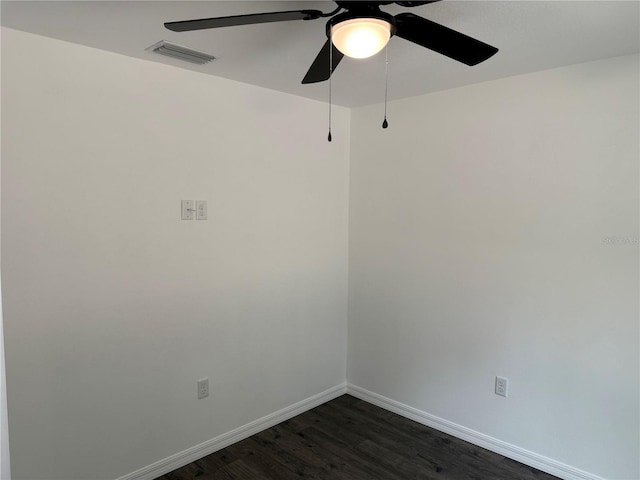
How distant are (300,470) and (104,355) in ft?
4.20

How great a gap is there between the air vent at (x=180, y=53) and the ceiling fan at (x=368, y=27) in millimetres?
745

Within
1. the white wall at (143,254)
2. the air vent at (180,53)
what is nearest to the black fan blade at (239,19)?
the air vent at (180,53)

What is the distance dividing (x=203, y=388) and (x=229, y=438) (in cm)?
42

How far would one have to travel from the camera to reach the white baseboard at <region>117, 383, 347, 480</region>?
2396 millimetres

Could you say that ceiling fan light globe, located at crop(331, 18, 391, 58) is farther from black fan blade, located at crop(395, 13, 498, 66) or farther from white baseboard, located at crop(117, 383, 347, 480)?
white baseboard, located at crop(117, 383, 347, 480)

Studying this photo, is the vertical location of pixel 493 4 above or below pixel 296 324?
above

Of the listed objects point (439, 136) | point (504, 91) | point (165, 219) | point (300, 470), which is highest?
point (504, 91)

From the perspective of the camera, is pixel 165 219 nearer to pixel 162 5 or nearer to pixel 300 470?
pixel 162 5

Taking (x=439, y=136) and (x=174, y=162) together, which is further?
(x=439, y=136)

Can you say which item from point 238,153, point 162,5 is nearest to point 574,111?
point 238,153

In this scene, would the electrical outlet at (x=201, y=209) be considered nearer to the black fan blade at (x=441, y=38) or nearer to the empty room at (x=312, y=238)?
the empty room at (x=312, y=238)

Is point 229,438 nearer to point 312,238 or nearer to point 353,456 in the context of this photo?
point 353,456

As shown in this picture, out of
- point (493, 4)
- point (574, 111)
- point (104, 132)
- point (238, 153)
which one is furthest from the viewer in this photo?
point (238, 153)

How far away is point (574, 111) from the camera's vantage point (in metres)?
2.32
